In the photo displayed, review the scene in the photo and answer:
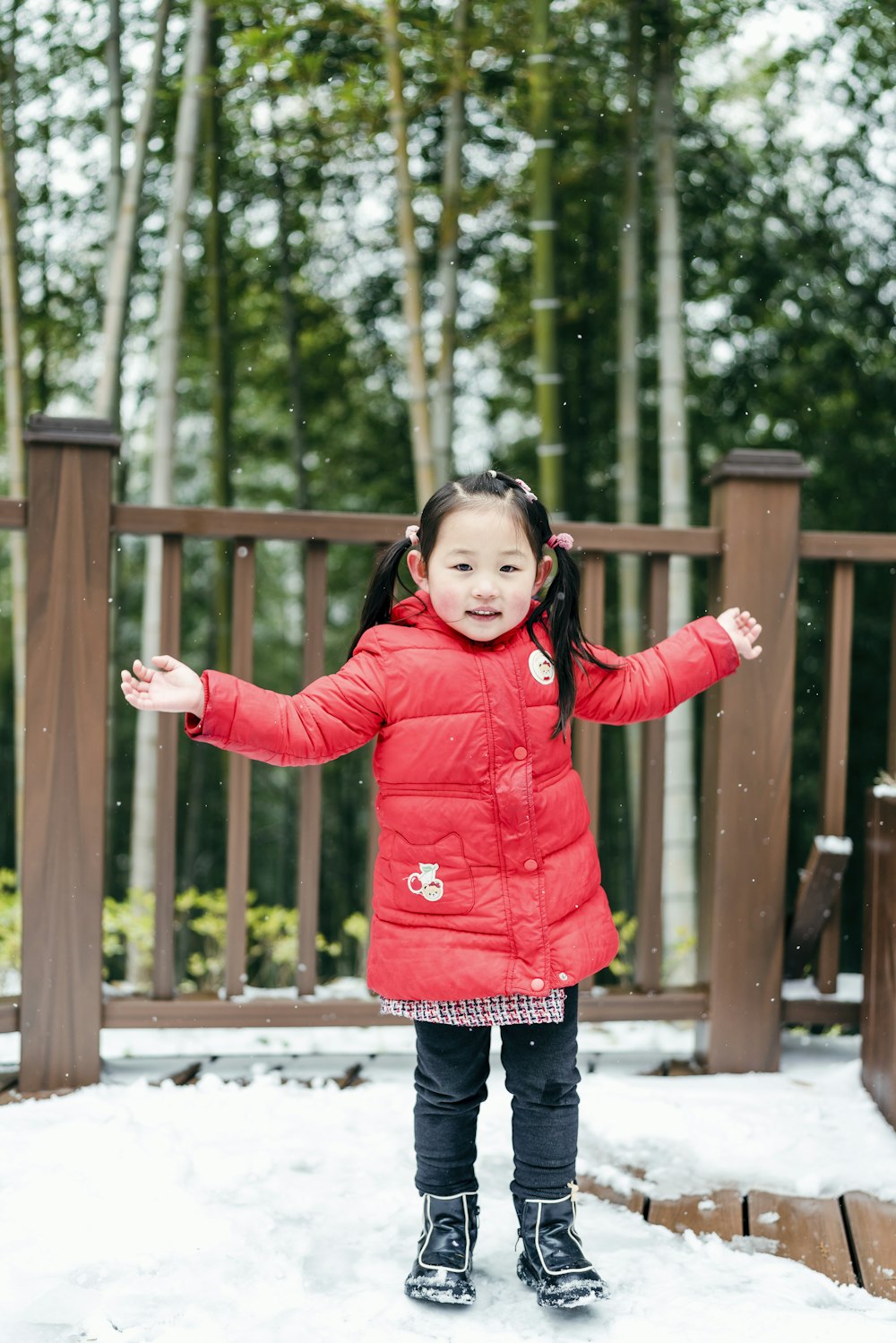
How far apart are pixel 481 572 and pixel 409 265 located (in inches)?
84.5

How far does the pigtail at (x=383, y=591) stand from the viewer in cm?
142

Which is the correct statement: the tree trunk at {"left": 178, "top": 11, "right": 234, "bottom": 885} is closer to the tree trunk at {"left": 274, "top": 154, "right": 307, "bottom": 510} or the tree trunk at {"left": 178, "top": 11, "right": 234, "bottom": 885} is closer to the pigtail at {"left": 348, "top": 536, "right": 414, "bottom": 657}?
the tree trunk at {"left": 274, "top": 154, "right": 307, "bottom": 510}

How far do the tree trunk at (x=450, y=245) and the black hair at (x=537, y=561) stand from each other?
196cm

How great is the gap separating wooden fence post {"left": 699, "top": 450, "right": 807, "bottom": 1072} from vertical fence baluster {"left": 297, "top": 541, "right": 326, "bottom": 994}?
73 cm

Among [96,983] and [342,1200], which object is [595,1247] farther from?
[96,983]

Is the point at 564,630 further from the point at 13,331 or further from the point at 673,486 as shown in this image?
the point at 13,331

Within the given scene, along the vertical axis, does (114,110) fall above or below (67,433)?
above

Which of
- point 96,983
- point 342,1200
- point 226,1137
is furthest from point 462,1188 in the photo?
point 96,983

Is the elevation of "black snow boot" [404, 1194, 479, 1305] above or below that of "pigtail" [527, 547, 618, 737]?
below

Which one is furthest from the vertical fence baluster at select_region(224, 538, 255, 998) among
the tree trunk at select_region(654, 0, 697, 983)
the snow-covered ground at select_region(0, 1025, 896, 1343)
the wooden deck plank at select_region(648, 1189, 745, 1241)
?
the tree trunk at select_region(654, 0, 697, 983)

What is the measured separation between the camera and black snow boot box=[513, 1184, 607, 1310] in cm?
126

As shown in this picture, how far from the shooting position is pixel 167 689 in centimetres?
122

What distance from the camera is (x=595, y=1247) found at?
1452 millimetres

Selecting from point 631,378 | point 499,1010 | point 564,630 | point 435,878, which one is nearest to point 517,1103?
point 499,1010
